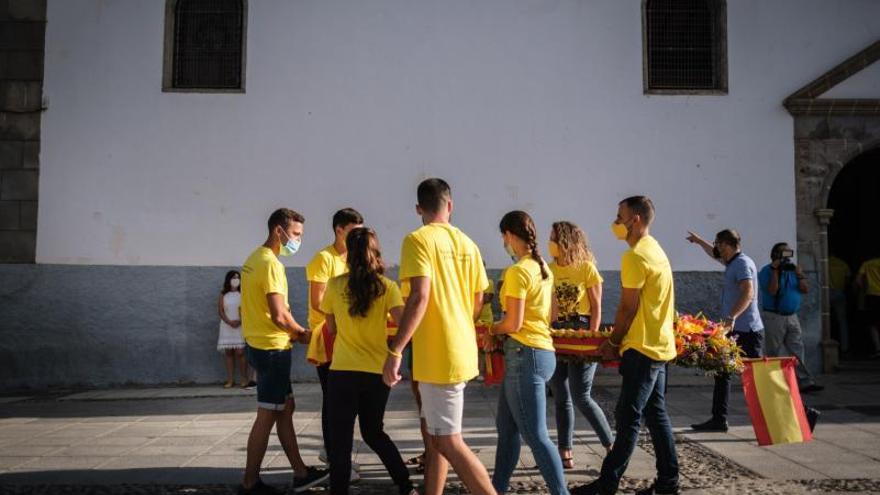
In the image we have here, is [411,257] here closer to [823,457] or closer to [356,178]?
[823,457]

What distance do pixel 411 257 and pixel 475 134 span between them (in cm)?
680

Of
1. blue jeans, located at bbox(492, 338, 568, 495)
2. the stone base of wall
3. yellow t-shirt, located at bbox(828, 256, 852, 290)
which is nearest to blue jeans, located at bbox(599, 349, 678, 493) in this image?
blue jeans, located at bbox(492, 338, 568, 495)

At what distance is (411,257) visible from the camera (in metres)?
3.77

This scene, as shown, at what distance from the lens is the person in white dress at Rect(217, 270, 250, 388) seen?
32.3 feet

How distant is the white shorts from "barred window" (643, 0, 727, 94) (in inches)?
315

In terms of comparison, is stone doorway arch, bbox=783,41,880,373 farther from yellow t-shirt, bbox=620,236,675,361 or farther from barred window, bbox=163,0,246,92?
barred window, bbox=163,0,246,92

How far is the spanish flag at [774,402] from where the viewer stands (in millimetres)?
5086

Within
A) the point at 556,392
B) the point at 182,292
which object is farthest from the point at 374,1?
the point at 556,392

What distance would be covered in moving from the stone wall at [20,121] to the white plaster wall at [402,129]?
192 millimetres

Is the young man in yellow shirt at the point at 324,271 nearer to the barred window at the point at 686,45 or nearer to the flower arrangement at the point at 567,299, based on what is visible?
the flower arrangement at the point at 567,299

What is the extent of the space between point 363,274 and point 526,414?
1.23 m

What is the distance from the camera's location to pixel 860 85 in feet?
34.3

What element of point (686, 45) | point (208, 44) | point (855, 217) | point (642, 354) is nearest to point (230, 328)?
point (208, 44)

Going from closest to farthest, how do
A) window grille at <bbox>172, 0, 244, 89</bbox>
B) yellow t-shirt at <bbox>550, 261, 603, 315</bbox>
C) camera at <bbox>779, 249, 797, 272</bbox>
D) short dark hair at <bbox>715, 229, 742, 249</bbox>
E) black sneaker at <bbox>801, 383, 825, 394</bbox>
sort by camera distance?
yellow t-shirt at <bbox>550, 261, 603, 315</bbox> < short dark hair at <bbox>715, 229, 742, 249</bbox> < camera at <bbox>779, 249, 797, 272</bbox> < black sneaker at <bbox>801, 383, 825, 394</bbox> < window grille at <bbox>172, 0, 244, 89</bbox>
